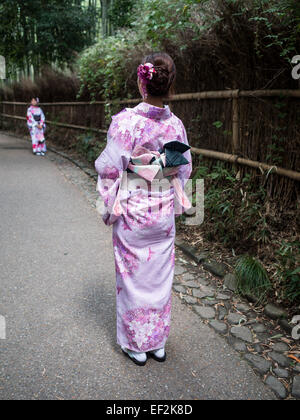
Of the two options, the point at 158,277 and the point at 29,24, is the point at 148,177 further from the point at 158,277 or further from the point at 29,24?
the point at 29,24

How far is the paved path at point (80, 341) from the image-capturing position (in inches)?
86.9

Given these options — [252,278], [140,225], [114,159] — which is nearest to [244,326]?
[252,278]

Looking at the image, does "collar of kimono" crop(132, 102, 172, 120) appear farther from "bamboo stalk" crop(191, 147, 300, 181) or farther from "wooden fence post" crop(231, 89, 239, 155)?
"wooden fence post" crop(231, 89, 239, 155)

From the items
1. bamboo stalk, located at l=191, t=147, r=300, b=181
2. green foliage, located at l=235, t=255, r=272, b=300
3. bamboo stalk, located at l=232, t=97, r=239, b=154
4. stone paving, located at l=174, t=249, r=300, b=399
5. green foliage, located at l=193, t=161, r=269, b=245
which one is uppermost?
bamboo stalk, located at l=232, t=97, r=239, b=154

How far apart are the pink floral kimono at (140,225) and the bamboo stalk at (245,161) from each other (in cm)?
129

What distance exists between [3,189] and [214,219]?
15.4 ft

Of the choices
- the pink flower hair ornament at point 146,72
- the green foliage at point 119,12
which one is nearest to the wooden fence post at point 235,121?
the pink flower hair ornament at point 146,72

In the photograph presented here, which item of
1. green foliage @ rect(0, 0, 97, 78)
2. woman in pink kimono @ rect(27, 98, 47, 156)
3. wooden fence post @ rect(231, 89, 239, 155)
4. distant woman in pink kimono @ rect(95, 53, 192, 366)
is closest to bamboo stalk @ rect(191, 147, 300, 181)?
wooden fence post @ rect(231, 89, 239, 155)

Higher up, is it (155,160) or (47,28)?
(47,28)

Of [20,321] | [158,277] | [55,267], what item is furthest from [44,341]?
[55,267]

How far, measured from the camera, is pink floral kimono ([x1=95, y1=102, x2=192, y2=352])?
231cm

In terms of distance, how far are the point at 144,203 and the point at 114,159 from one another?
33 cm

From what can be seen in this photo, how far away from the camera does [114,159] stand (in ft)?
7.59

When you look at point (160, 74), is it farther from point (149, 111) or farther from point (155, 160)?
point (155, 160)
